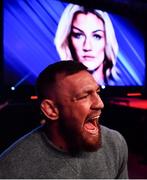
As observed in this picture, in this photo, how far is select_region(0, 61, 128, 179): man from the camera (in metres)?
0.69

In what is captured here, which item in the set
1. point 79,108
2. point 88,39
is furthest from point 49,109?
point 88,39

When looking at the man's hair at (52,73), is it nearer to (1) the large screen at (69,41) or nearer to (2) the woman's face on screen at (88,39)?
(1) the large screen at (69,41)

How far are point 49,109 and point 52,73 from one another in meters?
0.10

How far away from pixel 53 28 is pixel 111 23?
0.70 m

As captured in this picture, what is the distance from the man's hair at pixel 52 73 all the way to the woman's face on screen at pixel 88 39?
6.53ft

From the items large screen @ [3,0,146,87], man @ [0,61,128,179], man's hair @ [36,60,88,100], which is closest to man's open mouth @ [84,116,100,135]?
man @ [0,61,128,179]

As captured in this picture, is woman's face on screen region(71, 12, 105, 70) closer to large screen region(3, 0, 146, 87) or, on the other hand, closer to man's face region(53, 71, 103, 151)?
large screen region(3, 0, 146, 87)

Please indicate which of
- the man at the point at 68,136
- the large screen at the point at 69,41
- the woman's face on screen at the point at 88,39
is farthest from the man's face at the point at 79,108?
the woman's face on screen at the point at 88,39

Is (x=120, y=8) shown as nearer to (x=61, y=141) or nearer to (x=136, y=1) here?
(x=136, y=1)

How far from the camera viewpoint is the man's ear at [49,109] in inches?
29.1

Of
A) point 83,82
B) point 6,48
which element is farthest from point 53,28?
point 83,82

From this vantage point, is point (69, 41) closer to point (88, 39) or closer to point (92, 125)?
point (88, 39)

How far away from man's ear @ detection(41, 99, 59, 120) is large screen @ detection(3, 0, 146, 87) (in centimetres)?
173

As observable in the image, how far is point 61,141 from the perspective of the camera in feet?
2.46
